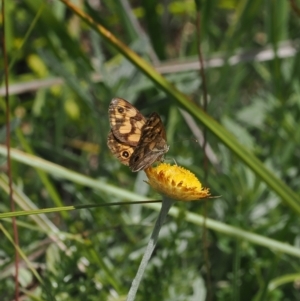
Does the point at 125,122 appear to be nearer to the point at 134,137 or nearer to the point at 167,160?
the point at 134,137

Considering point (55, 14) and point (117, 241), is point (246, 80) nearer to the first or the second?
point (55, 14)

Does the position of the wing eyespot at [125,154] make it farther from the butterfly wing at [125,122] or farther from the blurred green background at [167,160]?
the blurred green background at [167,160]

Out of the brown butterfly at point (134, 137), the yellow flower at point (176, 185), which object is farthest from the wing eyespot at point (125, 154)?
the yellow flower at point (176, 185)

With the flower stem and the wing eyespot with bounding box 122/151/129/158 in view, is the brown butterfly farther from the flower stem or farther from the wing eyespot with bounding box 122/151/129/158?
the flower stem

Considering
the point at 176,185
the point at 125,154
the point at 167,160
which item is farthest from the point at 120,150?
the point at 167,160

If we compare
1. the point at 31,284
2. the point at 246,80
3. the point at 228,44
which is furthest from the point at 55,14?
the point at 31,284
